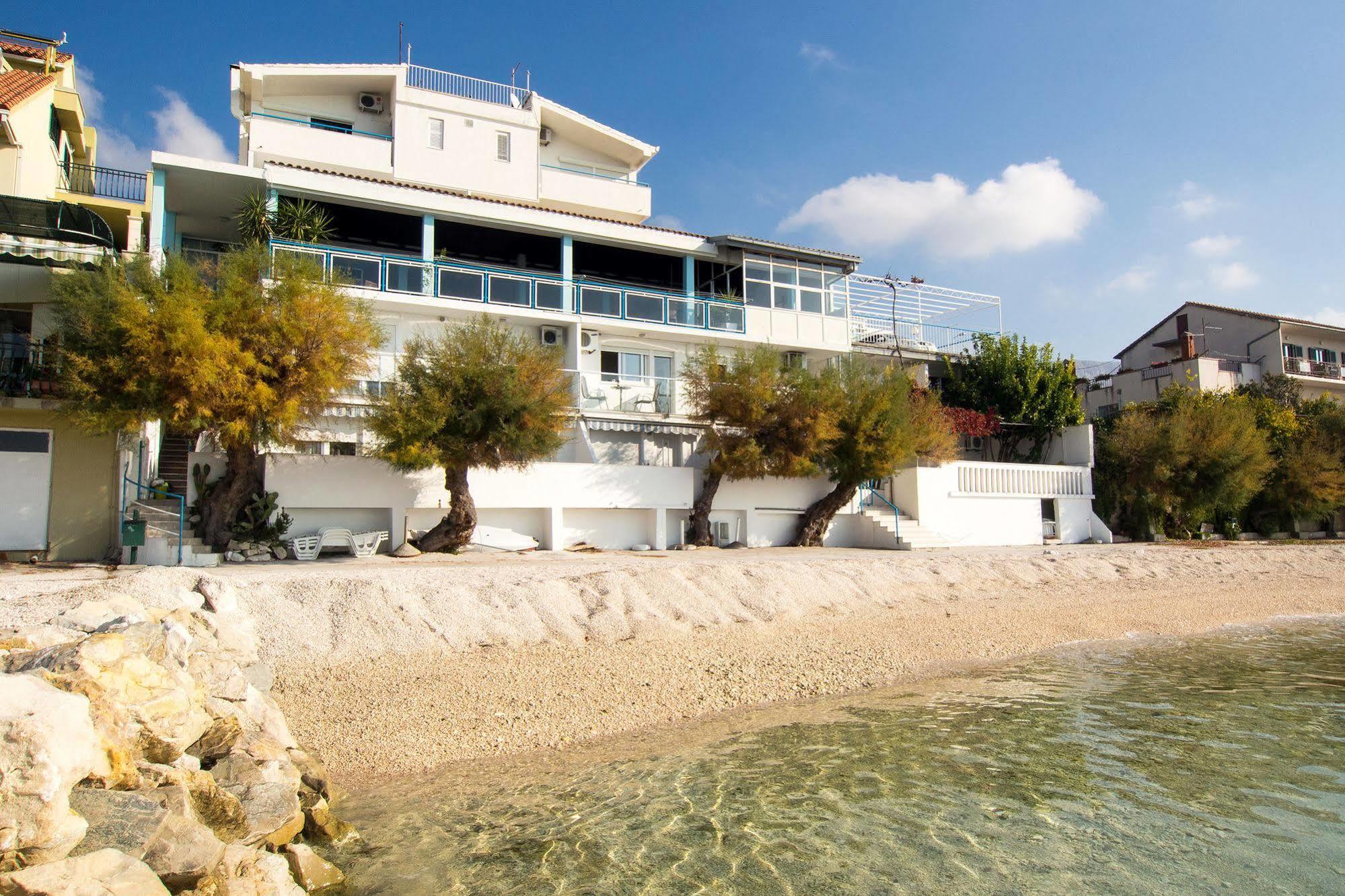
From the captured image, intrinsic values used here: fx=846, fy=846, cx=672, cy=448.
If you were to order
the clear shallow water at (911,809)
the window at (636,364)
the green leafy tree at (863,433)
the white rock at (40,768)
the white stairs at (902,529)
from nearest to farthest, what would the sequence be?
the white rock at (40,768) < the clear shallow water at (911,809) < the green leafy tree at (863,433) < the white stairs at (902,529) < the window at (636,364)

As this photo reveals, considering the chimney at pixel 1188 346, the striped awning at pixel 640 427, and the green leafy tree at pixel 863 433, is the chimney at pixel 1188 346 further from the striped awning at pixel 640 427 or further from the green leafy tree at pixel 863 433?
the striped awning at pixel 640 427

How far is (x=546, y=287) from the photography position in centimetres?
2606

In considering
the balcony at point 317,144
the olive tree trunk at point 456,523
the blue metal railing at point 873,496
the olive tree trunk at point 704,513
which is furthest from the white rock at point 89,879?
the balcony at point 317,144

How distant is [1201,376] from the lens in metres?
39.4

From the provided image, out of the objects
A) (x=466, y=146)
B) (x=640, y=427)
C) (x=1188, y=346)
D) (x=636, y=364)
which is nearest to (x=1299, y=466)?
(x=1188, y=346)

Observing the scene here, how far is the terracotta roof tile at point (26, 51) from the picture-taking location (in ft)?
94.6

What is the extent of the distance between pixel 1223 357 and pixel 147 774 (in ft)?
158

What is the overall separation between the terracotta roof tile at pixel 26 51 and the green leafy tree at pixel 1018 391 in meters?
34.6

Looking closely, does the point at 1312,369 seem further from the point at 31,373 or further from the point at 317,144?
the point at 31,373

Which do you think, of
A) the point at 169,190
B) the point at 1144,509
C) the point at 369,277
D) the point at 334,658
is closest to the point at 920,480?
the point at 1144,509

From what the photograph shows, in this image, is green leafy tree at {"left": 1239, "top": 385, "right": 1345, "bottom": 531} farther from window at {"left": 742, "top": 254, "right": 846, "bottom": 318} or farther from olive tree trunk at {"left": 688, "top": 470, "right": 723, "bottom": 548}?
olive tree trunk at {"left": 688, "top": 470, "right": 723, "bottom": 548}

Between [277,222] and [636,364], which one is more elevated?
[277,222]

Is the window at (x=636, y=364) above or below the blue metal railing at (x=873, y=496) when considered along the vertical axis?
above

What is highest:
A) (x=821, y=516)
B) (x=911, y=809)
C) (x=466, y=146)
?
(x=466, y=146)
